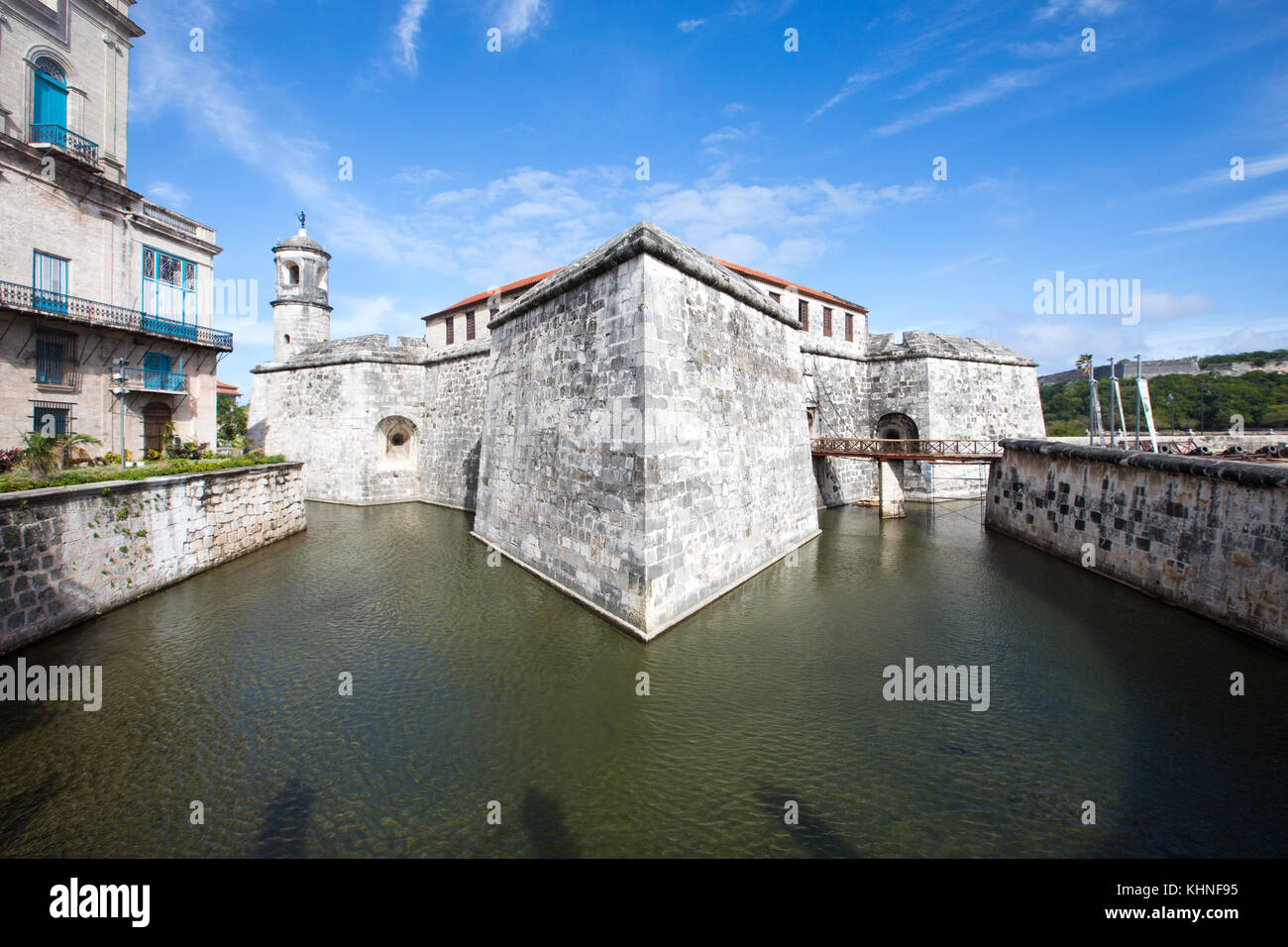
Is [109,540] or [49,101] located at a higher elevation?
[49,101]

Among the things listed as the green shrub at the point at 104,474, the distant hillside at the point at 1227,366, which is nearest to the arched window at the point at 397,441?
the green shrub at the point at 104,474

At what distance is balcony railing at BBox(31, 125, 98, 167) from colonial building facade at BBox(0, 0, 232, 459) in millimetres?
29

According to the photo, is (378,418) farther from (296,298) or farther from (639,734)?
(639,734)

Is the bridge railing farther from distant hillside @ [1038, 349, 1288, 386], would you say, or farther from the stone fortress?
distant hillside @ [1038, 349, 1288, 386]

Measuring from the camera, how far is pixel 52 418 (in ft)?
45.9

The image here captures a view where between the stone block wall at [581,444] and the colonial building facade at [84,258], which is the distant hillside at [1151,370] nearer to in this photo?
the stone block wall at [581,444]

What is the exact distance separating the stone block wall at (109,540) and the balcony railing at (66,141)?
35.8 feet

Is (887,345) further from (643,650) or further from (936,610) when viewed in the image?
(643,650)

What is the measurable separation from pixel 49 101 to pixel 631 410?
1958 centimetres

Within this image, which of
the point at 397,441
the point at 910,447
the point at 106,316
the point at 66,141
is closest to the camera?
the point at 66,141

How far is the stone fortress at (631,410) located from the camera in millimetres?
8305

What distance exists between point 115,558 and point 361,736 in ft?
22.7

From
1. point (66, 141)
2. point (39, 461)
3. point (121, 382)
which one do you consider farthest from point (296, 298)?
point (39, 461)
